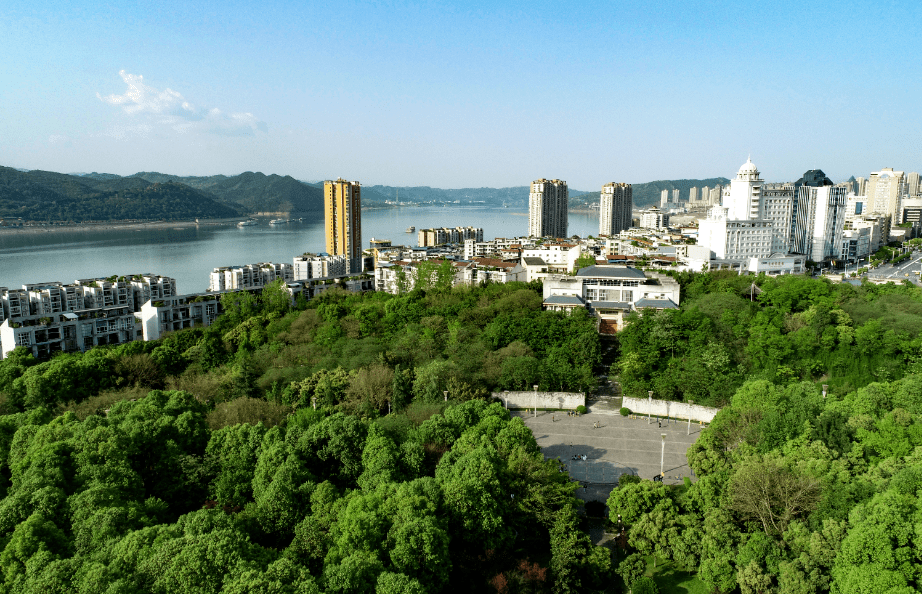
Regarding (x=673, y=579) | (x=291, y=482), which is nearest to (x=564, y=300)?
(x=673, y=579)

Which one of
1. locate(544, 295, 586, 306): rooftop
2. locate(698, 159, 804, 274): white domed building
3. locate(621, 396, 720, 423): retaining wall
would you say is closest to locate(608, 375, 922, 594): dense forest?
locate(621, 396, 720, 423): retaining wall

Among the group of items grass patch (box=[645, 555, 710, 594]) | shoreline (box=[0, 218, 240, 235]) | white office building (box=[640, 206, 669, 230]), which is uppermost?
white office building (box=[640, 206, 669, 230])

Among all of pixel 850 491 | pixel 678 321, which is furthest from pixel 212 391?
pixel 850 491

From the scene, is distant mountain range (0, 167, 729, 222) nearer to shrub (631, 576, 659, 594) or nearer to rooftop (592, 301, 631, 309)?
rooftop (592, 301, 631, 309)

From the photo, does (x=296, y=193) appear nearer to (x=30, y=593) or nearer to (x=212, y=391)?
(x=212, y=391)

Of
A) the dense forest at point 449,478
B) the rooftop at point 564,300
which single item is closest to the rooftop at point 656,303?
the rooftop at point 564,300

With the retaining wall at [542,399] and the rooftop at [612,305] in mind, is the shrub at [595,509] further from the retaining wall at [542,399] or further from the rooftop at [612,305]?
the rooftop at [612,305]
